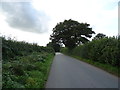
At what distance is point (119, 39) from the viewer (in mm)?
15039

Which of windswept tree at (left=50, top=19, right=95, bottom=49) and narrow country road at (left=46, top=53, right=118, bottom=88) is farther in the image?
windswept tree at (left=50, top=19, right=95, bottom=49)

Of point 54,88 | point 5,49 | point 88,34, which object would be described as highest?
point 88,34

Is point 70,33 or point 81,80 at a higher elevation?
point 70,33

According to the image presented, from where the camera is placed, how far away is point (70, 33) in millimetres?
62438

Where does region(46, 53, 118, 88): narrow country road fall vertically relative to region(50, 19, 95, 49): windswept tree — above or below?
below

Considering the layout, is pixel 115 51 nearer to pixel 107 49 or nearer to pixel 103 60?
pixel 107 49

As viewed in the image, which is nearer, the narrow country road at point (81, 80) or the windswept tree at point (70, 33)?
the narrow country road at point (81, 80)

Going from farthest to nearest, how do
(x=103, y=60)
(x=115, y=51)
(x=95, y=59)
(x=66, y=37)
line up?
(x=66, y=37), (x=95, y=59), (x=103, y=60), (x=115, y=51)

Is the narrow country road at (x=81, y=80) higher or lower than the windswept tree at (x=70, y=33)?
lower

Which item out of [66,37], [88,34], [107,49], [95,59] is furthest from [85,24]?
[107,49]

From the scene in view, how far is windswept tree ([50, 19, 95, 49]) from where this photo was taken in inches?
2431

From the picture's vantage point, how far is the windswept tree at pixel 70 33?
6175 centimetres

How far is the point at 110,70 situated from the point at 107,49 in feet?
8.55

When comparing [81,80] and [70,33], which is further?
[70,33]
